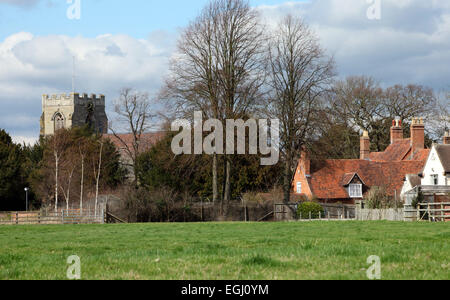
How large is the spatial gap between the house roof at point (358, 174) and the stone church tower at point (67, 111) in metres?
64.6

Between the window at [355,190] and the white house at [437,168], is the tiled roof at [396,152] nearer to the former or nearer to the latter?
Result: the window at [355,190]

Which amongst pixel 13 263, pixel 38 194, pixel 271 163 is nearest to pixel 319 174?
pixel 271 163

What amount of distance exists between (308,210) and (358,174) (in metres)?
16.1

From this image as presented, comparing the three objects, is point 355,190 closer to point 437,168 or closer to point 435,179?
point 435,179

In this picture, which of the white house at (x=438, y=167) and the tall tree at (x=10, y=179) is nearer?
the white house at (x=438, y=167)

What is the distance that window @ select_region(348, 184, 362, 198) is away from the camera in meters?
67.2

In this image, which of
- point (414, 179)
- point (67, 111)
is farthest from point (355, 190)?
point (67, 111)

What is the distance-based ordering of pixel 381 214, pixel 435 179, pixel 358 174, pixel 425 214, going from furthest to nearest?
pixel 358 174, pixel 435 179, pixel 381 214, pixel 425 214

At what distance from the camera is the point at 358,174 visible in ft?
223

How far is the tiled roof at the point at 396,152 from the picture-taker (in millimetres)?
72812

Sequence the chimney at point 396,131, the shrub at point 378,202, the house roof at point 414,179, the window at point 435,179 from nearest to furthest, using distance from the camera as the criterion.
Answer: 1. the shrub at point 378,202
2. the window at point 435,179
3. the house roof at point 414,179
4. the chimney at point 396,131

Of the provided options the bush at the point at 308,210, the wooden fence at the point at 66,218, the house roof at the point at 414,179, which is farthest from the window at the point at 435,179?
the wooden fence at the point at 66,218

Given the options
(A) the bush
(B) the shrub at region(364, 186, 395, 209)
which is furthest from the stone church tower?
(B) the shrub at region(364, 186, 395, 209)

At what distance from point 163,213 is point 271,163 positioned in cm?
1538
